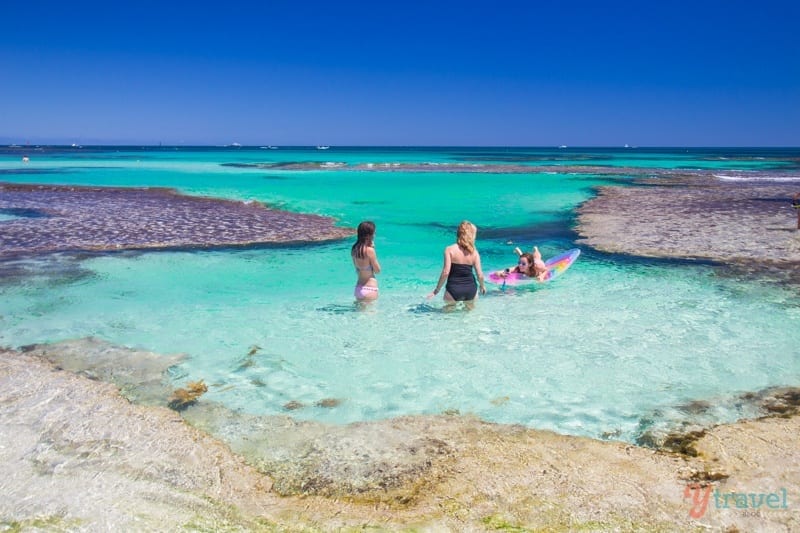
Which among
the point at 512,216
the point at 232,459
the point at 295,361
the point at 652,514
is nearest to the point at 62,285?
the point at 295,361

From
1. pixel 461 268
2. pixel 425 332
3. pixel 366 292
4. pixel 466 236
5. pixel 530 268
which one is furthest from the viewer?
pixel 530 268

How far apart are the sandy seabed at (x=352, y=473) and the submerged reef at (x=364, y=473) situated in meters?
0.02

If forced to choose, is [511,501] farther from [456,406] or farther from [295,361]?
[295,361]

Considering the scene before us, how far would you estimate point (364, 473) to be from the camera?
507 centimetres

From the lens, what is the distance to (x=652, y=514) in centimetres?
443

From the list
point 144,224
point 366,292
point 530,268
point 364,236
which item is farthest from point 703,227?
point 144,224

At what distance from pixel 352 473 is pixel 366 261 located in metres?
5.23

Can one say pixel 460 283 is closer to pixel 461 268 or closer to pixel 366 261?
pixel 461 268

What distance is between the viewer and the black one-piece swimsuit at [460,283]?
32.4ft

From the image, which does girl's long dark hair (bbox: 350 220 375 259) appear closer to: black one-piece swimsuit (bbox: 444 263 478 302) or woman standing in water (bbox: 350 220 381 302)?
woman standing in water (bbox: 350 220 381 302)

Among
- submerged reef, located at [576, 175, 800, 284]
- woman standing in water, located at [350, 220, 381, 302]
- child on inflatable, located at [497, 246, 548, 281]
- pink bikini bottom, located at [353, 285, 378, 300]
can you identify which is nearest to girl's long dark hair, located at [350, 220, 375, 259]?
woman standing in water, located at [350, 220, 381, 302]

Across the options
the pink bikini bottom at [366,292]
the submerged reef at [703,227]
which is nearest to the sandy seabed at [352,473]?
the pink bikini bottom at [366,292]

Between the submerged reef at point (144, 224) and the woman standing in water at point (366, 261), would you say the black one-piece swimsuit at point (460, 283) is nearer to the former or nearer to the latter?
the woman standing in water at point (366, 261)

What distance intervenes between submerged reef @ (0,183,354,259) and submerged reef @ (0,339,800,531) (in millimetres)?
11232
